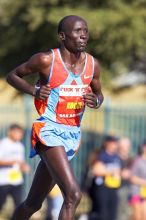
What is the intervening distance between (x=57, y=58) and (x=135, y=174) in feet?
18.8

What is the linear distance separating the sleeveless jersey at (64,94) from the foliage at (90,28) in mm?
10967

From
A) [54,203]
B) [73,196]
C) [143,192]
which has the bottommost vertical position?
[54,203]

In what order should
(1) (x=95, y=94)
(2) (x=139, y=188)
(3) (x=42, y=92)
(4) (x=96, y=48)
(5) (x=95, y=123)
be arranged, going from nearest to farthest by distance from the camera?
(3) (x=42, y=92) → (1) (x=95, y=94) → (2) (x=139, y=188) → (5) (x=95, y=123) → (4) (x=96, y=48)

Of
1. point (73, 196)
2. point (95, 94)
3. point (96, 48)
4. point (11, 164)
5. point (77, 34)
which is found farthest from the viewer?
point (96, 48)

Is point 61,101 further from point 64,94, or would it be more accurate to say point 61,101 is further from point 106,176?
point 106,176

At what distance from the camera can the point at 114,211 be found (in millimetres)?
13297

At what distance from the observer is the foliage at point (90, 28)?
61.7 feet

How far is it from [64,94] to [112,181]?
19.1ft

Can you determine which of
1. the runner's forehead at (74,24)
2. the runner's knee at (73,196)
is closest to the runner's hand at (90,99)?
the runner's forehead at (74,24)

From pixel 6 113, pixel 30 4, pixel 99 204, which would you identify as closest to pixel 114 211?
pixel 99 204

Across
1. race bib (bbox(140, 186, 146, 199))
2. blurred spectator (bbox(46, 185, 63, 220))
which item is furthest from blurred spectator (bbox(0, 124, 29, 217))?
race bib (bbox(140, 186, 146, 199))

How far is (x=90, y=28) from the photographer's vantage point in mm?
18219

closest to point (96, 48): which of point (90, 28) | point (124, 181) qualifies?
point (90, 28)

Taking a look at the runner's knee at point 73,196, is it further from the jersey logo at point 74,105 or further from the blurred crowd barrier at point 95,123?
the blurred crowd barrier at point 95,123
